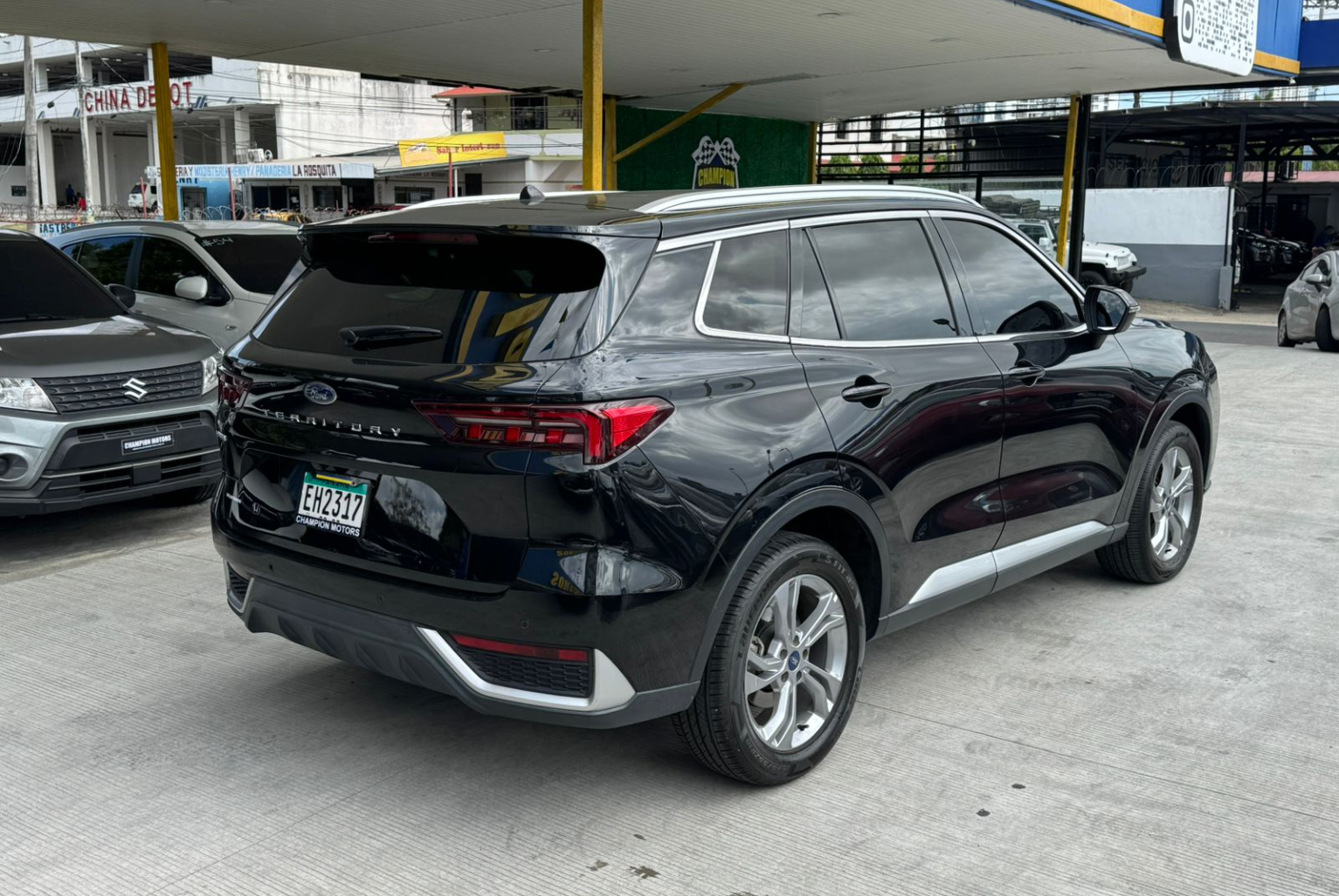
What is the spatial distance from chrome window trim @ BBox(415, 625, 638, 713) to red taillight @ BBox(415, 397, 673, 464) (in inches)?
21.6

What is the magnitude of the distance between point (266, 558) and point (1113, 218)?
25.5 metres

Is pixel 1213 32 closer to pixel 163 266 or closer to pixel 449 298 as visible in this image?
pixel 163 266

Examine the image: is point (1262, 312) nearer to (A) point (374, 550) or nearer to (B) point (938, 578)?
(B) point (938, 578)

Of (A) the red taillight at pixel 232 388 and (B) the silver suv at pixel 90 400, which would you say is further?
(B) the silver suv at pixel 90 400

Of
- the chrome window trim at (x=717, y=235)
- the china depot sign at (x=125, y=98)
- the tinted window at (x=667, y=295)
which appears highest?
the china depot sign at (x=125, y=98)

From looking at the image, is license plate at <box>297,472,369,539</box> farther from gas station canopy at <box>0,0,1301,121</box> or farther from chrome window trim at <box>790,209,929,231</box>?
gas station canopy at <box>0,0,1301,121</box>

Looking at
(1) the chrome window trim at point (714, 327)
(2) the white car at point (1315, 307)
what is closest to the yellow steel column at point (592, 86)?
(1) the chrome window trim at point (714, 327)

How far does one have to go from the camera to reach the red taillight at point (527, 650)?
328 cm

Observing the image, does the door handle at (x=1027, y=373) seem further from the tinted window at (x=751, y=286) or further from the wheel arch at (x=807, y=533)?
the tinted window at (x=751, y=286)

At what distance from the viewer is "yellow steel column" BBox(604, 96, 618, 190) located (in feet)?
55.8

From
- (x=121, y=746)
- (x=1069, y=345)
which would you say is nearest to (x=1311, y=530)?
(x=1069, y=345)

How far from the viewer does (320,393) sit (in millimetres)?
3615

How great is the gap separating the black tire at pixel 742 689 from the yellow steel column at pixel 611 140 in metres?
13.7

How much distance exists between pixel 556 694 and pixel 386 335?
1.13 meters
